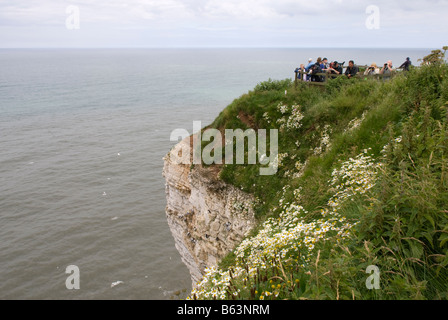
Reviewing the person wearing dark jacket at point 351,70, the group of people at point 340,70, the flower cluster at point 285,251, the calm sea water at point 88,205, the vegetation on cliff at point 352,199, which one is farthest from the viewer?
the calm sea water at point 88,205

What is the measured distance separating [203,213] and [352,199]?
11955 millimetres

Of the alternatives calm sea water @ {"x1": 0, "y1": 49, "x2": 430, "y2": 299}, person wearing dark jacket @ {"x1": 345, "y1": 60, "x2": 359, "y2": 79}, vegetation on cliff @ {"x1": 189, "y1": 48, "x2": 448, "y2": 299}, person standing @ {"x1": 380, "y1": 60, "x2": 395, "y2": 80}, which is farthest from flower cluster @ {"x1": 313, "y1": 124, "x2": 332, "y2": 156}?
calm sea water @ {"x1": 0, "y1": 49, "x2": 430, "y2": 299}

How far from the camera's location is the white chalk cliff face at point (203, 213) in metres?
15.9

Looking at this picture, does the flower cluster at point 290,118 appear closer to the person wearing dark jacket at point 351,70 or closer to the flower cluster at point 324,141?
the flower cluster at point 324,141

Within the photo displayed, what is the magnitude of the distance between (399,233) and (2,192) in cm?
3872

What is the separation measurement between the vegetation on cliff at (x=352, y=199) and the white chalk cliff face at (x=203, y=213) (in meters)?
0.93

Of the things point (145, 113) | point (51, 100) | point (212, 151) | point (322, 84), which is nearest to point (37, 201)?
point (212, 151)

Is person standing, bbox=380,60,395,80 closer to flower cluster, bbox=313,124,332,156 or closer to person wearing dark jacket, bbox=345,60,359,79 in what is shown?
person wearing dark jacket, bbox=345,60,359,79

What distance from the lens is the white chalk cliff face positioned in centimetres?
1585

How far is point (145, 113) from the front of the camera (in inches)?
2446

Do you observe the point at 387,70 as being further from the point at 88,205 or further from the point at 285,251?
the point at 88,205

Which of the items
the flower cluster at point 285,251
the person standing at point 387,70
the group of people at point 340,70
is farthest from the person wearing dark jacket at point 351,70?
the flower cluster at point 285,251

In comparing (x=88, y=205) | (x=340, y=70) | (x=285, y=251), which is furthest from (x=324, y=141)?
(x=88, y=205)
